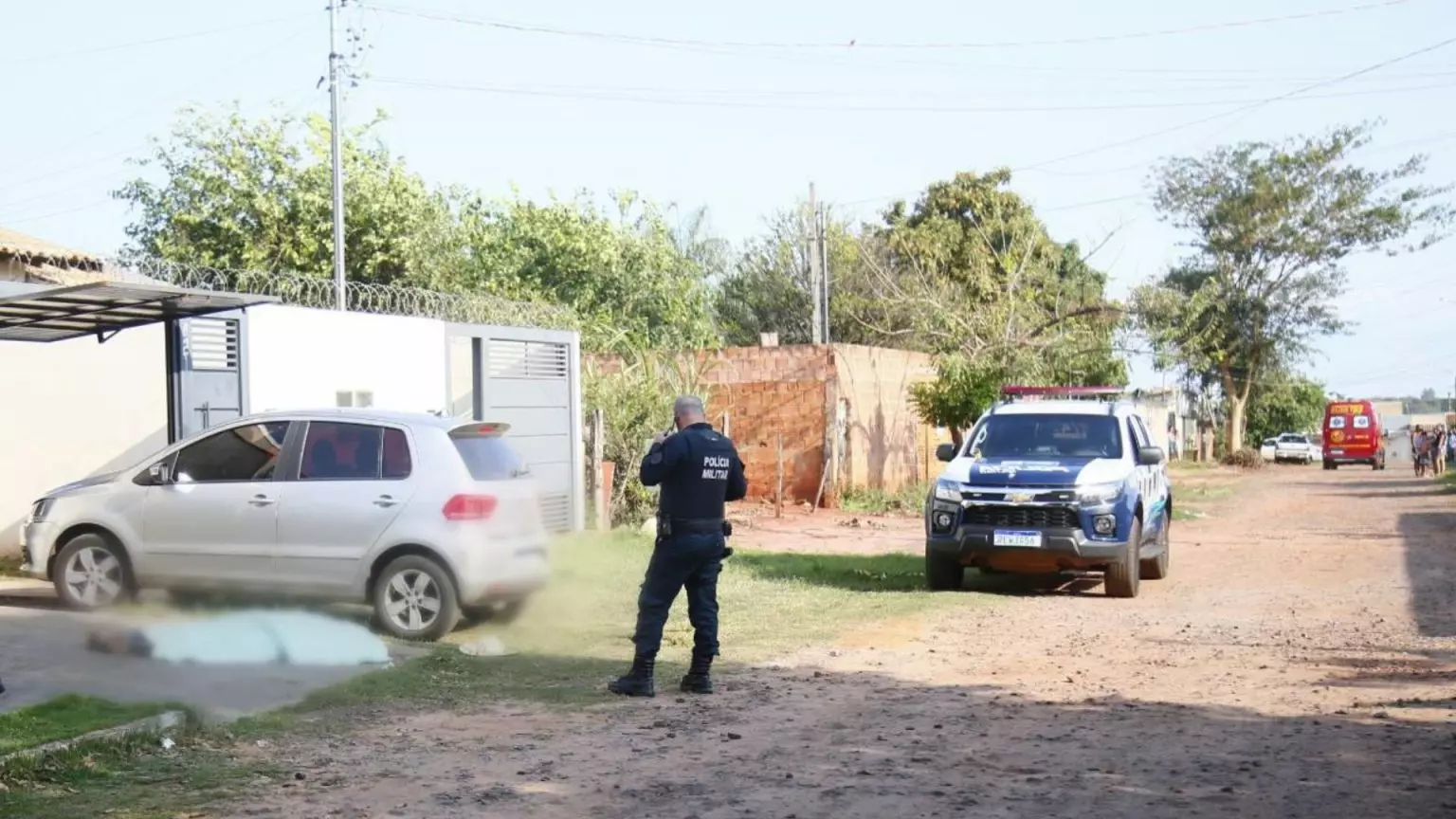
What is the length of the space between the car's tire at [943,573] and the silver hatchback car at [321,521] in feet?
15.3

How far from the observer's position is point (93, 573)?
11.6 meters

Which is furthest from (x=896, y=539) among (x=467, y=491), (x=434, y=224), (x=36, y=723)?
(x=434, y=224)

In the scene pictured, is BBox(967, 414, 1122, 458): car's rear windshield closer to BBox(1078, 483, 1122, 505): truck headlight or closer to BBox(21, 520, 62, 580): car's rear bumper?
BBox(1078, 483, 1122, 505): truck headlight

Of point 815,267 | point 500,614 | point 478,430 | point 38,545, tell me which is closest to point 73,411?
point 38,545

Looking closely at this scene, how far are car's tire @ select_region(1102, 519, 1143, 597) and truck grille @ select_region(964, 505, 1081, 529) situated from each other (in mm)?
590

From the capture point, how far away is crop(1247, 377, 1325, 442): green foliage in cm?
6184

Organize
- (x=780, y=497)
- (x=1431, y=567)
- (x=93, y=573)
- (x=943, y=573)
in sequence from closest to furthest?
(x=93, y=573) < (x=943, y=573) < (x=1431, y=567) < (x=780, y=497)

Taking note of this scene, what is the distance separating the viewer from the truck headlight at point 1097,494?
46.2 feet

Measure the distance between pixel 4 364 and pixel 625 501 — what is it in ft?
29.1

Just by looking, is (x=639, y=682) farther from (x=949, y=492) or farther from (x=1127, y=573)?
(x=1127, y=573)

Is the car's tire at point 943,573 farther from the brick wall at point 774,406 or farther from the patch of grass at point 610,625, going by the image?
the brick wall at point 774,406

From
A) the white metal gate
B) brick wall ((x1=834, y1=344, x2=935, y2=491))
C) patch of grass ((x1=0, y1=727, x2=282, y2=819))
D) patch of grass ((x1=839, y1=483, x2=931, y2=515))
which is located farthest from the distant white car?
patch of grass ((x1=0, y1=727, x2=282, y2=819))

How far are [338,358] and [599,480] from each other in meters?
4.56

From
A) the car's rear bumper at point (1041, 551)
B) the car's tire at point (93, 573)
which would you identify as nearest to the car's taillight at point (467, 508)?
the car's tire at point (93, 573)
